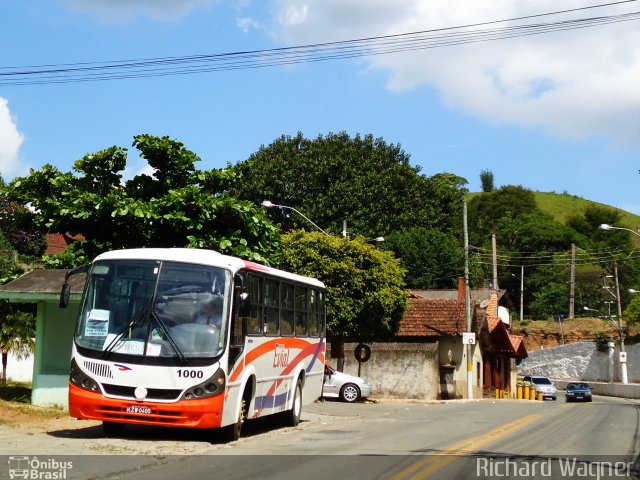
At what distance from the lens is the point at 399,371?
37.6 metres

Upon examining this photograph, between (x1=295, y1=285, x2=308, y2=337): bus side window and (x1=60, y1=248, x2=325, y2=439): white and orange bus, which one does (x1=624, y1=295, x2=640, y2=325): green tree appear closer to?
(x1=295, y1=285, x2=308, y2=337): bus side window

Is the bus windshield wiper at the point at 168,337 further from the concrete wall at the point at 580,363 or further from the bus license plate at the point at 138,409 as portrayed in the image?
the concrete wall at the point at 580,363

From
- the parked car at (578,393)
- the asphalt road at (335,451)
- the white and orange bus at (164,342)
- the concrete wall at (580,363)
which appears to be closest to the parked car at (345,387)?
the asphalt road at (335,451)

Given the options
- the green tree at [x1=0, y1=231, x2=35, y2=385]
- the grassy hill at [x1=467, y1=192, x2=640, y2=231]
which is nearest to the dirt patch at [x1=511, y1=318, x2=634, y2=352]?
the grassy hill at [x1=467, y1=192, x2=640, y2=231]

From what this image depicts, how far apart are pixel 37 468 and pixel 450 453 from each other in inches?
248

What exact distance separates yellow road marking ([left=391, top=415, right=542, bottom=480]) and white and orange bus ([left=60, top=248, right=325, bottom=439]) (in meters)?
3.34

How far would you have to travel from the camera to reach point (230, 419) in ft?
45.1

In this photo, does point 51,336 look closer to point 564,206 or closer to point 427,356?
point 427,356

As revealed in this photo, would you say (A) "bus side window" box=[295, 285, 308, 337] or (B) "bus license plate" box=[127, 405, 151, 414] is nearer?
(B) "bus license plate" box=[127, 405, 151, 414]

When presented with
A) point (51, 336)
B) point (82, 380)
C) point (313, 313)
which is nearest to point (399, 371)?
point (313, 313)

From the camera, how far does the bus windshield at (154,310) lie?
13273 mm

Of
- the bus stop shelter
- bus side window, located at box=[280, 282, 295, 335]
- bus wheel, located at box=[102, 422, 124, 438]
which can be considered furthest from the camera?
the bus stop shelter

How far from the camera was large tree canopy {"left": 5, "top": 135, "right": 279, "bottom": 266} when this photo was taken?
2005 cm

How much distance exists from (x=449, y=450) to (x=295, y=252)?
1828 centimetres
